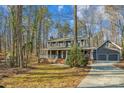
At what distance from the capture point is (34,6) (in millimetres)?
8016

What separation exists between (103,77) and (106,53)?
17.8 inches

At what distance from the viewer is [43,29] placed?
26.6ft

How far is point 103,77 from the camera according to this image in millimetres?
7965

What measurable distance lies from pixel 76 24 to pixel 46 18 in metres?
0.58

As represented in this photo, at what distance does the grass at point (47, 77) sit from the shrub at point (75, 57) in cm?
12

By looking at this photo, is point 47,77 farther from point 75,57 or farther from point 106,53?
point 106,53

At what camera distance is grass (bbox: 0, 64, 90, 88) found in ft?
25.7

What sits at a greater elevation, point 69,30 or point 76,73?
point 69,30

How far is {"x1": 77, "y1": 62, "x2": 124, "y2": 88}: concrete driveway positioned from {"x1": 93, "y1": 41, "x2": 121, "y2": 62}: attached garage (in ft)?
0.34

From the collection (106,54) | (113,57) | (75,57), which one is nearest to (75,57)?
(75,57)

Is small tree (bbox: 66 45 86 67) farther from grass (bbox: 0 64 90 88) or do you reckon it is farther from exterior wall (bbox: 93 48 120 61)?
exterior wall (bbox: 93 48 120 61)
